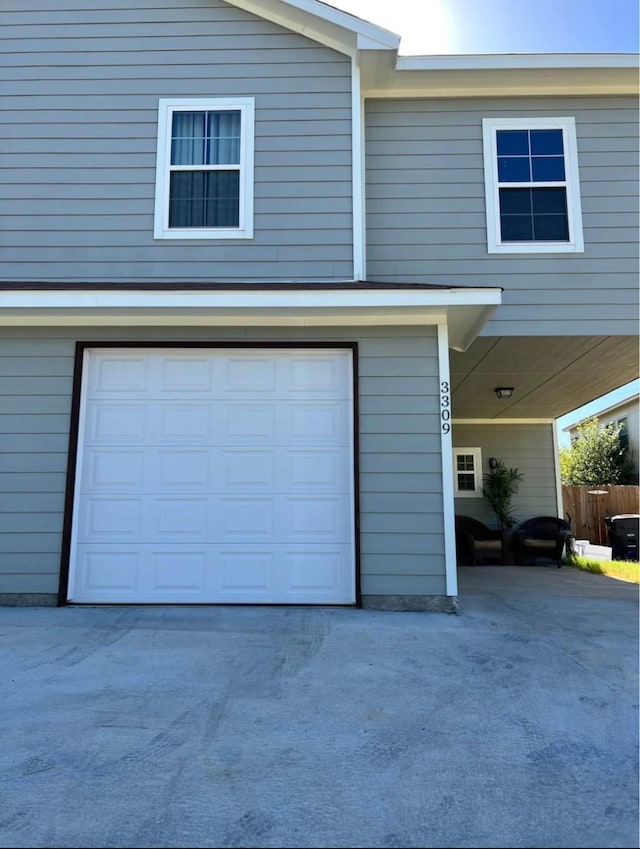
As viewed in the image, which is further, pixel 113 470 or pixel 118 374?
pixel 118 374

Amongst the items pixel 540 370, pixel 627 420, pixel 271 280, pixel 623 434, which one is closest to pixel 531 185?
pixel 540 370

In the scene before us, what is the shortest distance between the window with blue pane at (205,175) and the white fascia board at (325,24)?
1.09 meters

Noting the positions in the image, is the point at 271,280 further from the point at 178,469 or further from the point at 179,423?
the point at 178,469

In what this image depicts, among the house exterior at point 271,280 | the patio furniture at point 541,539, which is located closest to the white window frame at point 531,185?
the house exterior at point 271,280

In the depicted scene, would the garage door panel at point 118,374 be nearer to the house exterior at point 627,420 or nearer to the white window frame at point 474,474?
the white window frame at point 474,474

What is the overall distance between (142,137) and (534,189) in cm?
415

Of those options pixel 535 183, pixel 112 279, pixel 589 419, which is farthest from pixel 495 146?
pixel 589 419

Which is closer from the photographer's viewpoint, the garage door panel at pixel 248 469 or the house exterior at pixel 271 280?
the house exterior at pixel 271 280

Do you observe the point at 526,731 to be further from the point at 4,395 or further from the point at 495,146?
the point at 495,146

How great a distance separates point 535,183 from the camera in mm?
6168

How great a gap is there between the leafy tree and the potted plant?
340 inches

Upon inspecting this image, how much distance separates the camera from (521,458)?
1017 cm

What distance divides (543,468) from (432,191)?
19.0ft

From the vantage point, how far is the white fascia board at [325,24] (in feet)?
19.0
